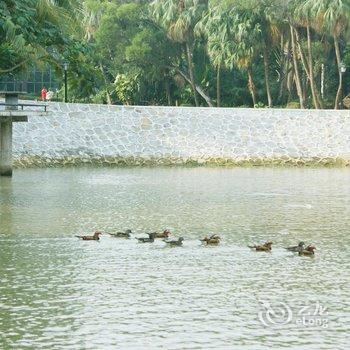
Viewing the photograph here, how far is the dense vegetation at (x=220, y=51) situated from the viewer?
60.2 metres

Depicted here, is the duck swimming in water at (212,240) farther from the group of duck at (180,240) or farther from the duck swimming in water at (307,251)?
the duck swimming in water at (307,251)

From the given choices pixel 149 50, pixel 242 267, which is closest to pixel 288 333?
pixel 242 267

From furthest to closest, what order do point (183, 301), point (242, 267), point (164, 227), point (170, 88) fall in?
point (170, 88) → point (164, 227) → point (242, 267) → point (183, 301)

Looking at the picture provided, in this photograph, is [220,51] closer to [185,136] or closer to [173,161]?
[185,136]

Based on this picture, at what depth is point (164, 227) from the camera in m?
26.5

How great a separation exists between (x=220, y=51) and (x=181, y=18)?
3804mm

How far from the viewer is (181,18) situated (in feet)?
213

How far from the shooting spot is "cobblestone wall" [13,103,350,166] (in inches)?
2018

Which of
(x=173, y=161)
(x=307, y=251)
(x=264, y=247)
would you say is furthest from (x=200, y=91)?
(x=307, y=251)

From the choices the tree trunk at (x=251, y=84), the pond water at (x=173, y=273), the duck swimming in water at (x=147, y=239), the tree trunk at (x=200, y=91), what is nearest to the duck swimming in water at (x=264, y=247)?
the pond water at (x=173, y=273)

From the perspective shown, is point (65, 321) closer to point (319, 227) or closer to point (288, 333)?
point (288, 333)

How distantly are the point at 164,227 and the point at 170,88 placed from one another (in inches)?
1764

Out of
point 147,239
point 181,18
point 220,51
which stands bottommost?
point 147,239

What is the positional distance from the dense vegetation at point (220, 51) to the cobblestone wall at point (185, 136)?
505cm
